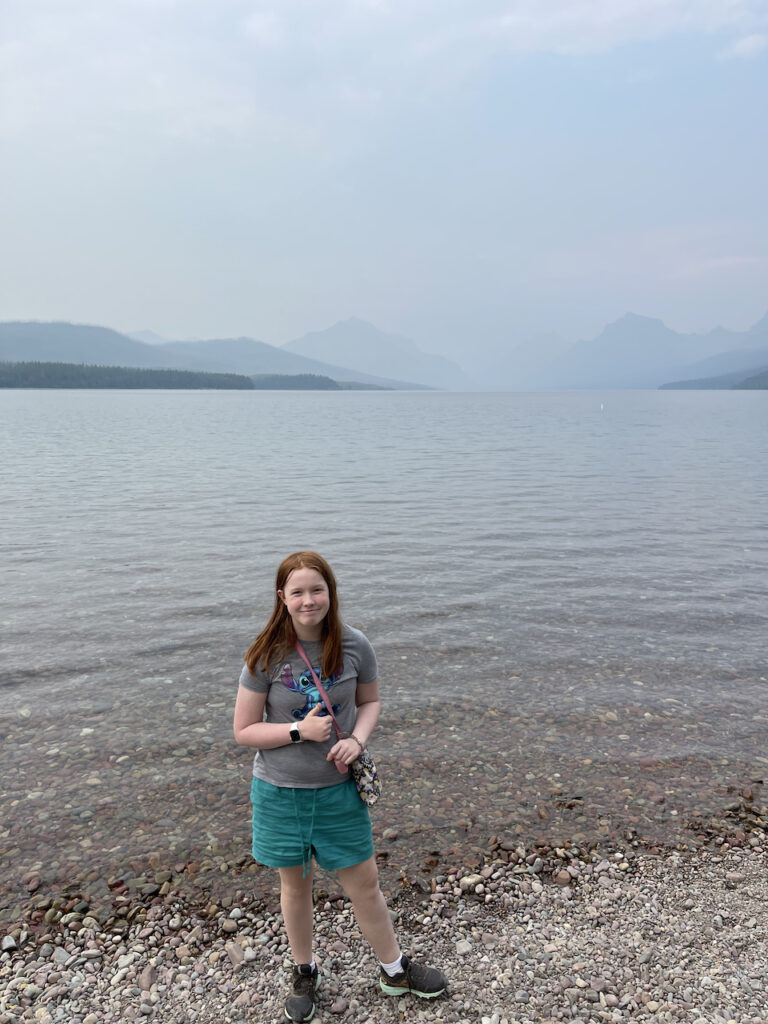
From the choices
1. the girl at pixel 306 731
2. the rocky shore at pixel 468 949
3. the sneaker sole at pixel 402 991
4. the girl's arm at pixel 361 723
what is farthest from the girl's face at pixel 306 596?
the rocky shore at pixel 468 949

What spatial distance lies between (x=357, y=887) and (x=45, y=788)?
5.20 m

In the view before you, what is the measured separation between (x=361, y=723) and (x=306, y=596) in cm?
99

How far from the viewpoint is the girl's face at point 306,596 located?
4602mm

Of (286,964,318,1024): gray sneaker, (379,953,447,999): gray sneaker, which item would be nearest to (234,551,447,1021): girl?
(379,953,447,999): gray sneaker

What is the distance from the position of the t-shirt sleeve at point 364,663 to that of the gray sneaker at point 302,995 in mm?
2249

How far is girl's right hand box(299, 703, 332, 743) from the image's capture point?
4496 mm

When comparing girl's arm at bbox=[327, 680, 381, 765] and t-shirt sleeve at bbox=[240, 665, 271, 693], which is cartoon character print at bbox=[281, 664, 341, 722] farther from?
girl's arm at bbox=[327, 680, 381, 765]

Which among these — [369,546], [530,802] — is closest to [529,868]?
[530,802]

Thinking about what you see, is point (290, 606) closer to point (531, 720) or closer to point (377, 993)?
point (377, 993)

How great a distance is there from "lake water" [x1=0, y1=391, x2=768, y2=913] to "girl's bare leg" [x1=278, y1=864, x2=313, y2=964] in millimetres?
2159

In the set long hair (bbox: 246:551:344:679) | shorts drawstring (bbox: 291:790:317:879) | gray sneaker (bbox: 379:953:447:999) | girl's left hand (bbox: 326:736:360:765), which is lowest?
gray sneaker (bbox: 379:953:447:999)

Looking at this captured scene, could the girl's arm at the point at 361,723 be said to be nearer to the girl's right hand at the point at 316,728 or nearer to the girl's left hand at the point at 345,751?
the girl's left hand at the point at 345,751

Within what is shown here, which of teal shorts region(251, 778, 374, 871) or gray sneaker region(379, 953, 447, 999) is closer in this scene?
teal shorts region(251, 778, 374, 871)

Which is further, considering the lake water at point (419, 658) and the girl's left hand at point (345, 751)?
the lake water at point (419, 658)
